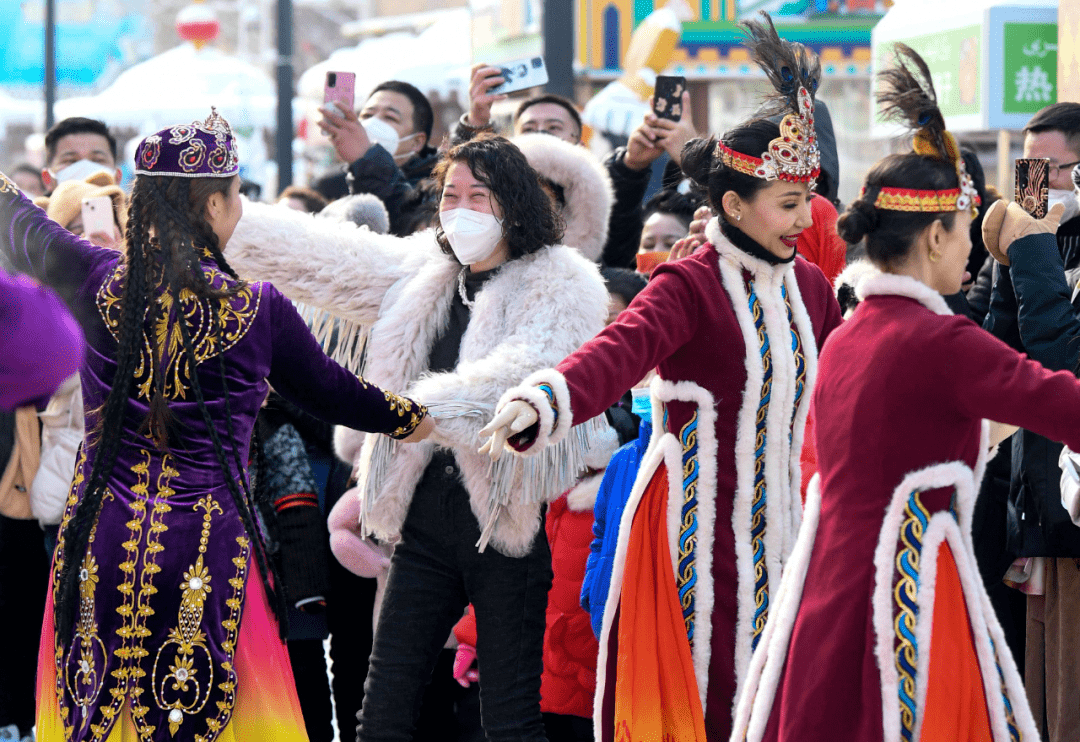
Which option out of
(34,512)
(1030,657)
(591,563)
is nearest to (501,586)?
(591,563)

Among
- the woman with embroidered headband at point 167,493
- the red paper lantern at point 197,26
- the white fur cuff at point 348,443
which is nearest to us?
the woman with embroidered headband at point 167,493

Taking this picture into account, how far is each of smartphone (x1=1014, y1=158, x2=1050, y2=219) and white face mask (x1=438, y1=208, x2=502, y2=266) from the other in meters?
1.48

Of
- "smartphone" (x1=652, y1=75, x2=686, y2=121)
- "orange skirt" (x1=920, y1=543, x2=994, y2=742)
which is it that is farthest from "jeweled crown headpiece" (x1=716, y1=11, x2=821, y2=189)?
"smartphone" (x1=652, y1=75, x2=686, y2=121)

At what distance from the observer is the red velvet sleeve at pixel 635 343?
10.3 ft

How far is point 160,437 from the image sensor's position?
326 cm

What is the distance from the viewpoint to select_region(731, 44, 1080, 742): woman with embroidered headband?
2723mm

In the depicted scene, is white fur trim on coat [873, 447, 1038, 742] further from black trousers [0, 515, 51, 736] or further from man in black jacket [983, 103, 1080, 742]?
black trousers [0, 515, 51, 736]

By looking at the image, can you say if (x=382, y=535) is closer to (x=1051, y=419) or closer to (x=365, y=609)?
(x=365, y=609)

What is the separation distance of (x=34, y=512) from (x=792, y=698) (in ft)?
10.7

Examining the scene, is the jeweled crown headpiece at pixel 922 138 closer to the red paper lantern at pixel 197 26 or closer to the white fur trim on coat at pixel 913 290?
the white fur trim on coat at pixel 913 290

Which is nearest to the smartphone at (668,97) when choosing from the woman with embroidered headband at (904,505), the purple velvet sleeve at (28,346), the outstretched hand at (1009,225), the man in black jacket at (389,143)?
the man in black jacket at (389,143)

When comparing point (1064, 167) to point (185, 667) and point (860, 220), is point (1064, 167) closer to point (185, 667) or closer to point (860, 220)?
point (860, 220)

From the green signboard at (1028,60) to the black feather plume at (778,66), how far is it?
3.60 metres

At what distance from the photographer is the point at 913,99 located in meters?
2.92
